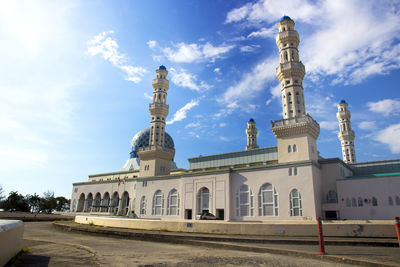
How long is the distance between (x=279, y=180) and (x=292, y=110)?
9.26 meters

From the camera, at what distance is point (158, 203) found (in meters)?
41.0

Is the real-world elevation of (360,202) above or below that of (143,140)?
below

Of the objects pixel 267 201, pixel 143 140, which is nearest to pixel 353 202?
pixel 267 201

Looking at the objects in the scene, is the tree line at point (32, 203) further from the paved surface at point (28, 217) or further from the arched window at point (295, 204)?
the arched window at point (295, 204)

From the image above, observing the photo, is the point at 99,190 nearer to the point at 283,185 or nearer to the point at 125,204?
the point at 125,204

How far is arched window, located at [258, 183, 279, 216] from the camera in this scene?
3016 cm

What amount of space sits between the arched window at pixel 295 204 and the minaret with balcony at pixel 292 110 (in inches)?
161

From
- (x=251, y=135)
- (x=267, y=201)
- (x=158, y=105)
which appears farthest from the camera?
(x=251, y=135)

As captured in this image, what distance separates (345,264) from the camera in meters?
8.34

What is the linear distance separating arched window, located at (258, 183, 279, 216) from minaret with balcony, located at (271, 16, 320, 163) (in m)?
3.83

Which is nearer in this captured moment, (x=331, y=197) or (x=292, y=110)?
(x=331, y=197)

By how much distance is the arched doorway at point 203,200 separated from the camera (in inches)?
1394

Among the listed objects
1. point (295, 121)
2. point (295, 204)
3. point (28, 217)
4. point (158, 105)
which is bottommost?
point (28, 217)

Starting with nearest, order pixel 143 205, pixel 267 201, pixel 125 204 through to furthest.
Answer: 1. pixel 267 201
2. pixel 143 205
3. pixel 125 204
